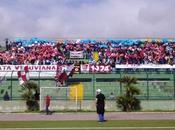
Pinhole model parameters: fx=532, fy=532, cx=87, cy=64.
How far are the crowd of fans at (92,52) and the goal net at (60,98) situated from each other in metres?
20.6

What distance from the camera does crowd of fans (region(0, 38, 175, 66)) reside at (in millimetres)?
60656

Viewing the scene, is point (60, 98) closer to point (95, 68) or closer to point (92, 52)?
point (95, 68)

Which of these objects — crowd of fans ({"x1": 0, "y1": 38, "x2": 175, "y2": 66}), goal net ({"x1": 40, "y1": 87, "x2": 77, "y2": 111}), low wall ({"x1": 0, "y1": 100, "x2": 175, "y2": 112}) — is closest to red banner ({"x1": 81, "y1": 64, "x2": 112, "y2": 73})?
crowd of fans ({"x1": 0, "y1": 38, "x2": 175, "y2": 66})

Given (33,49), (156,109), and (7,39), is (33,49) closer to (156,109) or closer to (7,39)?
(7,39)

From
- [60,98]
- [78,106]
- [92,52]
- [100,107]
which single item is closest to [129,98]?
[78,106]

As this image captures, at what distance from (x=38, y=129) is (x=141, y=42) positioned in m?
45.0

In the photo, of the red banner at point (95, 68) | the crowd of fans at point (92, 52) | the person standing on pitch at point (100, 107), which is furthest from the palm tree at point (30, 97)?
the crowd of fans at point (92, 52)

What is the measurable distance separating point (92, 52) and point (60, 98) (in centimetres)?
2494

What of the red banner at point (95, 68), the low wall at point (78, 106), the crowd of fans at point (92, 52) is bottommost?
the low wall at point (78, 106)

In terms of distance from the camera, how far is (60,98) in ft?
126

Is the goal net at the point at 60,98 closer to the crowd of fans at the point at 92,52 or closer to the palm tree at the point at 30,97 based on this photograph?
the palm tree at the point at 30,97

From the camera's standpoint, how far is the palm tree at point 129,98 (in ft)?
117

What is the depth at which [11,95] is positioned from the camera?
40969 millimetres

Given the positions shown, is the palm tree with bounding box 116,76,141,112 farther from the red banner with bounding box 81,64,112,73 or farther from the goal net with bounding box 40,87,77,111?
the red banner with bounding box 81,64,112,73
